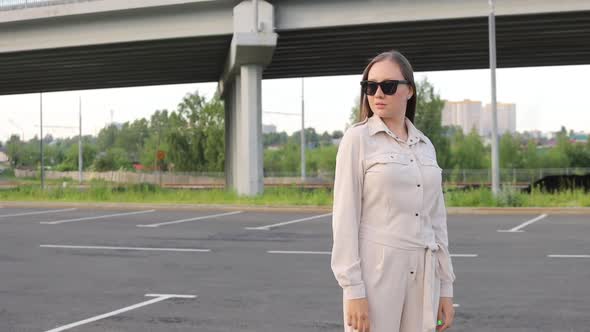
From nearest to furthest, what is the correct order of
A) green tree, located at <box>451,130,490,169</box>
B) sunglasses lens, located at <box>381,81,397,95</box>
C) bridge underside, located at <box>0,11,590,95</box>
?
sunglasses lens, located at <box>381,81,397,95</box>, bridge underside, located at <box>0,11,590,95</box>, green tree, located at <box>451,130,490,169</box>

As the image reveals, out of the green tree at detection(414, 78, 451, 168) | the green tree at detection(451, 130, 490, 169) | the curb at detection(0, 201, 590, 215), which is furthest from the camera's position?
the green tree at detection(451, 130, 490, 169)

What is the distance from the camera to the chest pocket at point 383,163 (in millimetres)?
3154

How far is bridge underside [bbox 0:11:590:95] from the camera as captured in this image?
27016 millimetres

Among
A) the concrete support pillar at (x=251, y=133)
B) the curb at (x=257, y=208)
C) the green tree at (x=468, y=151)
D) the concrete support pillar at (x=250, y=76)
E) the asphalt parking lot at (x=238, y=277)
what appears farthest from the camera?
the green tree at (x=468, y=151)

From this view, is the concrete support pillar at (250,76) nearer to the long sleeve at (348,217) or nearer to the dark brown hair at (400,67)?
the dark brown hair at (400,67)

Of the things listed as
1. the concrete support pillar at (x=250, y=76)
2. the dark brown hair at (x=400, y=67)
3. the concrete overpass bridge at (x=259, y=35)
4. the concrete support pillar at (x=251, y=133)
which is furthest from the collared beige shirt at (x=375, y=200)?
the concrete support pillar at (x=251, y=133)

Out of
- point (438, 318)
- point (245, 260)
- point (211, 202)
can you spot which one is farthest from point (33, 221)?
point (438, 318)

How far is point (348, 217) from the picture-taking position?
123 inches

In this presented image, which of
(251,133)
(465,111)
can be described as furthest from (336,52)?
(465,111)

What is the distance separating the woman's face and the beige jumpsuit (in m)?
0.07

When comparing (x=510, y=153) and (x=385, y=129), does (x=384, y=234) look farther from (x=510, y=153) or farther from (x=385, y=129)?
(x=510, y=153)

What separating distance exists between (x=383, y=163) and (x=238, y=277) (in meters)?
6.81

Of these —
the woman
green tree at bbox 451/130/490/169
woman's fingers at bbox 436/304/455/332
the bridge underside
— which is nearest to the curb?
the bridge underside

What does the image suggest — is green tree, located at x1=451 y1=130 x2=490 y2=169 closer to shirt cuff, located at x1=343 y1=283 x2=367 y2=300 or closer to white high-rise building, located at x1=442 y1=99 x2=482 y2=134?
shirt cuff, located at x1=343 y1=283 x2=367 y2=300
